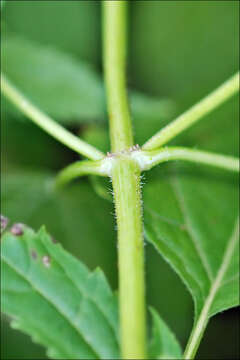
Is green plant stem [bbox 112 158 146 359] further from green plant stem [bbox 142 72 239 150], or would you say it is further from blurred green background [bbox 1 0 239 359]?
blurred green background [bbox 1 0 239 359]

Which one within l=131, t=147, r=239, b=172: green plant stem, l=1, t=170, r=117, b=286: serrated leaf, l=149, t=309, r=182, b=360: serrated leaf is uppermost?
l=1, t=170, r=117, b=286: serrated leaf

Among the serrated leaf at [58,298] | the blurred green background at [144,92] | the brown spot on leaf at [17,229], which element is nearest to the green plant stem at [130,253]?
the serrated leaf at [58,298]

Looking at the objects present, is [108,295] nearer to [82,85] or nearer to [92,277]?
[92,277]

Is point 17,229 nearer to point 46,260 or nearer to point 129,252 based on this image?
point 46,260

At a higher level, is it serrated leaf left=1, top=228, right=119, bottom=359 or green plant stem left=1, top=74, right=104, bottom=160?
green plant stem left=1, top=74, right=104, bottom=160

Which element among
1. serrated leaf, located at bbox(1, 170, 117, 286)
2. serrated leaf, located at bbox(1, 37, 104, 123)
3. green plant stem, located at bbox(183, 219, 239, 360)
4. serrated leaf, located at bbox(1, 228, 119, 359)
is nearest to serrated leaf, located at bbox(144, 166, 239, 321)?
green plant stem, located at bbox(183, 219, 239, 360)

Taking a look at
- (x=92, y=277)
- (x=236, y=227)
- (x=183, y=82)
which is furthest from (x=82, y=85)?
(x=92, y=277)

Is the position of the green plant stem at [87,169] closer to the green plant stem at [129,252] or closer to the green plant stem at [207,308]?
the green plant stem at [129,252]

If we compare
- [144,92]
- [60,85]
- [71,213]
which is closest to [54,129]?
[71,213]

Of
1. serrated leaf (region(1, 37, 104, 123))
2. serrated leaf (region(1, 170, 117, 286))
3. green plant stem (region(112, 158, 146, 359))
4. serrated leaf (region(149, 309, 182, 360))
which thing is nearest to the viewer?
green plant stem (region(112, 158, 146, 359))
